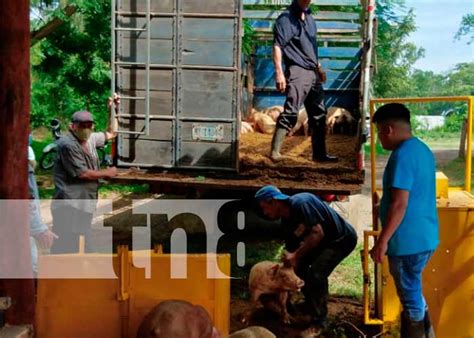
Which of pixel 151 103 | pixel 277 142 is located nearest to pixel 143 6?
pixel 151 103

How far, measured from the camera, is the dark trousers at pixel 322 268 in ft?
16.5

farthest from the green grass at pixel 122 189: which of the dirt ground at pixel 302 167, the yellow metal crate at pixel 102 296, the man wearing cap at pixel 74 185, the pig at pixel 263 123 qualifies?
the yellow metal crate at pixel 102 296

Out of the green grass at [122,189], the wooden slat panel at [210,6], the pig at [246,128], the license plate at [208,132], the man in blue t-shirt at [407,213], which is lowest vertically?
the green grass at [122,189]

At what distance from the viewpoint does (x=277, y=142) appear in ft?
21.7

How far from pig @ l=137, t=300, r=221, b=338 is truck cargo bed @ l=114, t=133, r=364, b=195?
275 centimetres

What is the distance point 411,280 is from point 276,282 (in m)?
1.38

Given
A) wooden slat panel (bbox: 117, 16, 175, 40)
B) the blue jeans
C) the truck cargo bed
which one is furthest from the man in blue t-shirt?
wooden slat panel (bbox: 117, 16, 175, 40)

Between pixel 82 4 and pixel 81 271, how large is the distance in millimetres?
8438

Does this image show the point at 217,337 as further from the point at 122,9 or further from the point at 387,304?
the point at 122,9

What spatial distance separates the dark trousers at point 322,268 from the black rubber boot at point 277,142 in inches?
69.3

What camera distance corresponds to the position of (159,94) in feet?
21.6

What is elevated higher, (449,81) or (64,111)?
(449,81)

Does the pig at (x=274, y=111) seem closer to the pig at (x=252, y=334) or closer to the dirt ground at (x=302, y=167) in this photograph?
the dirt ground at (x=302, y=167)

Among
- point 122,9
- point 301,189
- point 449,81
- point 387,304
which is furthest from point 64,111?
point 449,81
